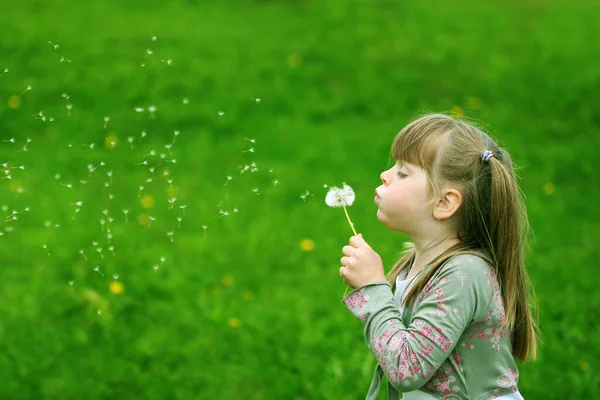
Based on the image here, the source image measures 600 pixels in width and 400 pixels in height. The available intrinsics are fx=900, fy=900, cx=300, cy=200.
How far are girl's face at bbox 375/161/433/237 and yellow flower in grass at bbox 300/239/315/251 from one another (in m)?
2.96

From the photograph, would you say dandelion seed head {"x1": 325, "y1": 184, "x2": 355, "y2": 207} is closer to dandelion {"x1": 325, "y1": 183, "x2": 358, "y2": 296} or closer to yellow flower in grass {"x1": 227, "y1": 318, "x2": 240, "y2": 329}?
dandelion {"x1": 325, "y1": 183, "x2": 358, "y2": 296}

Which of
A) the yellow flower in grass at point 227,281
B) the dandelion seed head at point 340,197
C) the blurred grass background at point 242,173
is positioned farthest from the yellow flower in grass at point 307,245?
the dandelion seed head at point 340,197

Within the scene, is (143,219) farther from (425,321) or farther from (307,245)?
(425,321)

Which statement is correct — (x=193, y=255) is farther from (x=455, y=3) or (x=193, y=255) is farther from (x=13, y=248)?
(x=455, y=3)

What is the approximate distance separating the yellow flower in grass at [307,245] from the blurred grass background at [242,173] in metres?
0.02

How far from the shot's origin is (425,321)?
2.06 m

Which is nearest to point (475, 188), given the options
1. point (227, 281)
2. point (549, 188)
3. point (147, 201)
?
point (227, 281)

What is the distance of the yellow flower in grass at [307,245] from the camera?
5176 millimetres

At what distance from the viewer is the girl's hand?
2.16 metres

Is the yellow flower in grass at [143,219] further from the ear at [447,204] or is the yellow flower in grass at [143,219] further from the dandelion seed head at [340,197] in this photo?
the ear at [447,204]

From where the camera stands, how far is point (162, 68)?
757 cm

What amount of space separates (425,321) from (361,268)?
212mm

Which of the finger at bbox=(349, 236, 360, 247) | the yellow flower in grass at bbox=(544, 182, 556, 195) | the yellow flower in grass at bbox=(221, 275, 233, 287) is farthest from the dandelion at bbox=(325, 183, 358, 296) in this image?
the yellow flower in grass at bbox=(544, 182, 556, 195)

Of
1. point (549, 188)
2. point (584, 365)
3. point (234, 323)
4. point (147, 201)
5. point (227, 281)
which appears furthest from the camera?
point (549, 188)
